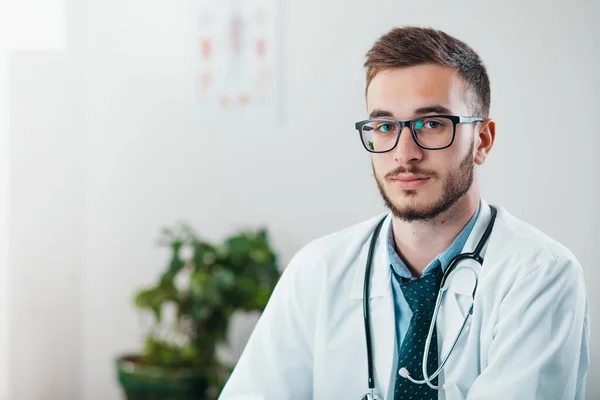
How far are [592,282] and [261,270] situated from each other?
3.95 feet

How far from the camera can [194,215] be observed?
3.02 m

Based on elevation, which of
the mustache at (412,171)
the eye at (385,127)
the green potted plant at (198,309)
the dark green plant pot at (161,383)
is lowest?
the dark green plant pot at (161,383)

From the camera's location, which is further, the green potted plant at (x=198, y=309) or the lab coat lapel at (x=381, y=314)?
the green potted plant at (x=198, y=309)

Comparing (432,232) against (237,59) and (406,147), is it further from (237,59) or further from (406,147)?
(237,59)

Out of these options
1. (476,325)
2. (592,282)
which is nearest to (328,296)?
(476,325)

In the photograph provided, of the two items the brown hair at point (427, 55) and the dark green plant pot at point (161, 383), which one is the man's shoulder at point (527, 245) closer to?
the brown hair at point (427, 55)

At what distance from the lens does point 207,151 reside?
2.98 metres

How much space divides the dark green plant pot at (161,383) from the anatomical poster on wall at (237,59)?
108cm

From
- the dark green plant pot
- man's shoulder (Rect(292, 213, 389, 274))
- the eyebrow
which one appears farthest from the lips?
the dark green plant pot

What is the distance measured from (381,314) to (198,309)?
1271mm

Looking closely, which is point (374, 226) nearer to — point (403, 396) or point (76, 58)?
point (403, 396)

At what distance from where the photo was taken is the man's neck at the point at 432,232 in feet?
4.53

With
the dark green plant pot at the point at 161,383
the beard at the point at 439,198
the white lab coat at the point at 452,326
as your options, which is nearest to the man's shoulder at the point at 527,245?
the white lab coat at the point at 452,326

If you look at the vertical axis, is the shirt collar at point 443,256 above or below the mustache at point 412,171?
below
